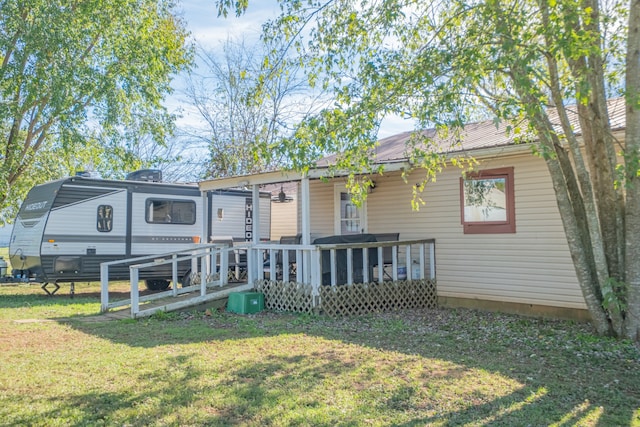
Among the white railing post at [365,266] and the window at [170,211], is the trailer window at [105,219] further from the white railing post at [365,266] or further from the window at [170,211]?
the white railing post at [365,266]

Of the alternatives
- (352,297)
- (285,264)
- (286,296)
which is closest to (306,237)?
(285,264)

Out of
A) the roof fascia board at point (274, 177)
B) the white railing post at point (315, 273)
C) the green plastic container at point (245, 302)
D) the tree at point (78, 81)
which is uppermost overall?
the tree at point (78, 81)

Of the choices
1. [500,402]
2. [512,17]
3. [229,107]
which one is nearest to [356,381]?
[500,402]

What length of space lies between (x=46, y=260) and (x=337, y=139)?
769cm

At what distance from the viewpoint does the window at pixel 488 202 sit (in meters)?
8.66

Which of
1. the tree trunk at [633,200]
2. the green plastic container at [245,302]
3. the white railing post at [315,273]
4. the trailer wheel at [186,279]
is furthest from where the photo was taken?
the trailer wheel at [186,279]

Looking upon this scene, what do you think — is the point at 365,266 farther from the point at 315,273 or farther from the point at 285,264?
the point at 285,264

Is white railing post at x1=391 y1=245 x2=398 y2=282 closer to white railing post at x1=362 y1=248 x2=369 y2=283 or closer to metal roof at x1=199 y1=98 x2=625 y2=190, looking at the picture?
white railing post at x1=362 y1=248 x2=369 y2=283

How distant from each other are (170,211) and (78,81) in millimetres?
3992

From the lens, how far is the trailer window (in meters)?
11.5

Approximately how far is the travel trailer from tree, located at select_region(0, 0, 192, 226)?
2089 millimetres

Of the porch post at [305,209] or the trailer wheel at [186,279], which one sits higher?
the porch post at [305,209]

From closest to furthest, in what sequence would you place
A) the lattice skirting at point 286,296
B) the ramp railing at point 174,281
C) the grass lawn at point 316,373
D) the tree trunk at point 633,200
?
the grass lawn at point 316,373
the tree trunk at point 633,200
the ramp railing at point 174,281
the lattice skirting at point 286,296

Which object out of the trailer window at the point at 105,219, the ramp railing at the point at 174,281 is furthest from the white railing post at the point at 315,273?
the trailer window at the point at 105,219
